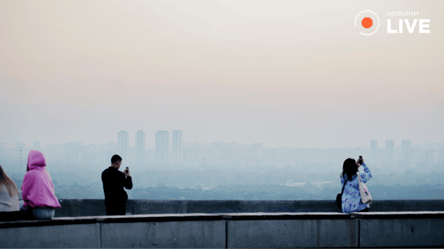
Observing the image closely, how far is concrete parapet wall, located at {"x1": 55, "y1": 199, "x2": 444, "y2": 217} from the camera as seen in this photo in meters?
10.3

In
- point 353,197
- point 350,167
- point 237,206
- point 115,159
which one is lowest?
point 237,206

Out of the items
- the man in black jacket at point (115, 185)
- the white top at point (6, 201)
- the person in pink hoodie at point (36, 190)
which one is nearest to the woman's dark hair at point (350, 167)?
the man in black jacket at point (115, 185)

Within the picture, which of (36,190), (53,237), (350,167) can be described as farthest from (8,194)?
(350,167)

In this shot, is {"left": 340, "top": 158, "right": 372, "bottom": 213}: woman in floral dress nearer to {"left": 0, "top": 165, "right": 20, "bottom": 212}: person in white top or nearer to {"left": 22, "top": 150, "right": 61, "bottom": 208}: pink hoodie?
{"left": 22, "top": 150, "right": 61, "bottom": 208}: pink hoodie

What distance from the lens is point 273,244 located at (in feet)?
22.1

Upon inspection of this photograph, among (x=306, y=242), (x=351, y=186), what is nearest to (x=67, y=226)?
(x=306, y=242)

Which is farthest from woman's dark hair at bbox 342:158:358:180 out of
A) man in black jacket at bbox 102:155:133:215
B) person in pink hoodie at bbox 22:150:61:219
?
person in pink hoodie at bbox 22:150:61:219

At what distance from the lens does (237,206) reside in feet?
33.7

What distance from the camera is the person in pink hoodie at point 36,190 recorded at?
6.30m

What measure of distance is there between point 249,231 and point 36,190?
3.76 m

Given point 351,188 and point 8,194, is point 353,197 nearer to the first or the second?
point 351,188

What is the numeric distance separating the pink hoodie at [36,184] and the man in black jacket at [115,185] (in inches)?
45.1

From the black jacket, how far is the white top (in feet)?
5.15

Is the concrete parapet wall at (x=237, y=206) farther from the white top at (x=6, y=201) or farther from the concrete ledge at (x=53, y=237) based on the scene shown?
the white top at (x=6, y=201)
